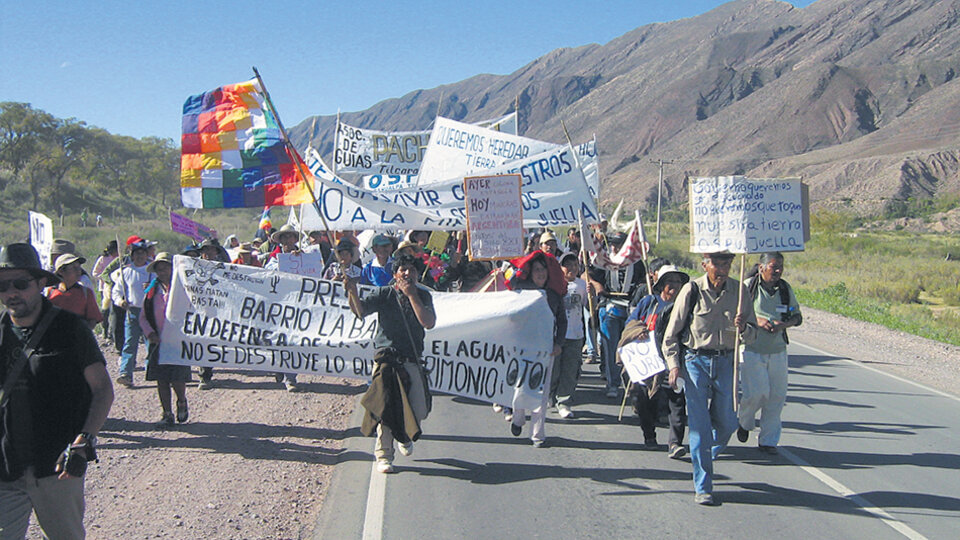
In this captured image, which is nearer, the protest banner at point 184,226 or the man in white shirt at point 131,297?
the man in white shirt at point 131,297

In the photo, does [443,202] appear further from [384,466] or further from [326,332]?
[384,466]

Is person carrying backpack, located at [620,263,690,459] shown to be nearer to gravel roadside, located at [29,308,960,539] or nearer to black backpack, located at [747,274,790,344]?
black backpack, located at [747,274,790,344]

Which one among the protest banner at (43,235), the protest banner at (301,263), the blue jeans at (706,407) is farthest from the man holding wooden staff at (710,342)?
the protest banner at (43,235)

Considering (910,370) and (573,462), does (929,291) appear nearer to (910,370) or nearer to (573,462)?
(910,370)

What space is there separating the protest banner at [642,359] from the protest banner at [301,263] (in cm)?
477

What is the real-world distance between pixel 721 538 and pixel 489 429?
124 inches

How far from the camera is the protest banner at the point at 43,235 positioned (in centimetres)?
895

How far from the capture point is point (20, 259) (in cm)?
390

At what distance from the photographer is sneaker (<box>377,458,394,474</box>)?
6.45 metres

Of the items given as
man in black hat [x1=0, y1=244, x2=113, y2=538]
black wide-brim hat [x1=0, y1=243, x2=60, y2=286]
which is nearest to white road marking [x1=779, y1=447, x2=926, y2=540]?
man in black hat [x1=0, y1=244, x2=113, y2=538]

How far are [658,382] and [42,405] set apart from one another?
15.7ft

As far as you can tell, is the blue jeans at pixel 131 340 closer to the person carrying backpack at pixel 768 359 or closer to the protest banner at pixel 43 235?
the protest banner at pixel 43 235

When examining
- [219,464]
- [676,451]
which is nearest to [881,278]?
[676,451]

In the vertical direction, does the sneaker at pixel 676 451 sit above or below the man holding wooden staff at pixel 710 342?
below
